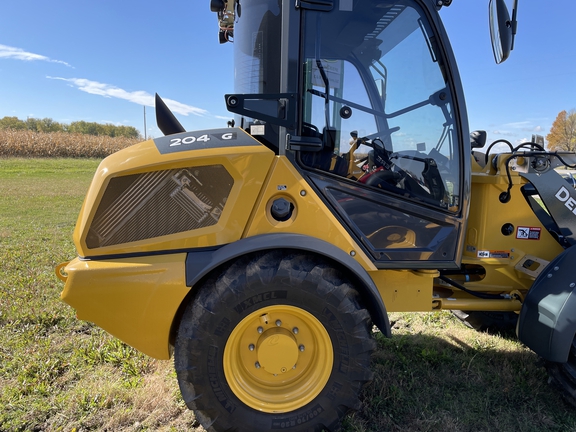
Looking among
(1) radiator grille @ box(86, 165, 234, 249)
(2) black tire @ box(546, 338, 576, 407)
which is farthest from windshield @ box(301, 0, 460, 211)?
(2) black tire @ box(546, 338, 576, 407)

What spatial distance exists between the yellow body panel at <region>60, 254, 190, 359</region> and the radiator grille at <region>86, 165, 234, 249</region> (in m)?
0.17

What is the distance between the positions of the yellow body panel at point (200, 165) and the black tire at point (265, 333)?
227 mm

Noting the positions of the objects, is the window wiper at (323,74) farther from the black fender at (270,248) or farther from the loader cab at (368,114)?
the black fender at (270,248)

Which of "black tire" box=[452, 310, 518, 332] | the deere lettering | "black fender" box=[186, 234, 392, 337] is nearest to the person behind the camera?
"black fender" box=[186, 234, 392, 337]

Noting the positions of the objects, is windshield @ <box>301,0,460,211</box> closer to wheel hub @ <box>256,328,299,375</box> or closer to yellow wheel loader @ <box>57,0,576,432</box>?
yellow wheel loader @ <box>57,0,576,432</box>

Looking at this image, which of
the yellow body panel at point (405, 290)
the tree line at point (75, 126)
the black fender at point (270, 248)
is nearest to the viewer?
the black fender at point (270, 248)

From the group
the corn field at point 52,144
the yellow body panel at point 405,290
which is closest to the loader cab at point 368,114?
the yellow body panel at point 405,290

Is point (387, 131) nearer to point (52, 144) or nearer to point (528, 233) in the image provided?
point (528, 233)

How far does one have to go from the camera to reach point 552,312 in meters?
2.41

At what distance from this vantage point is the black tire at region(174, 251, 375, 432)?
210 centimetres

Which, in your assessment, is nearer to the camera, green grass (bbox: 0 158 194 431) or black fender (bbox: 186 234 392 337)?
black fender (bbox: 186 234 392 337)

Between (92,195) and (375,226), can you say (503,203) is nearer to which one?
(375,226)

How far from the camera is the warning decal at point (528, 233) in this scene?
2844 millimetres

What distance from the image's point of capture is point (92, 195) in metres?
2.23
